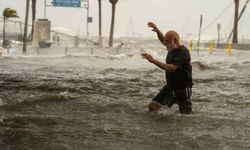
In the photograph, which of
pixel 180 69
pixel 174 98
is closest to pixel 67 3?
pixel 174 98

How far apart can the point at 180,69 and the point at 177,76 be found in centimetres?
14

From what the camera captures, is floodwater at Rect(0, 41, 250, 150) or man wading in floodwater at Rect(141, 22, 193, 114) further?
man wading in floodwater at Rect(141, 22, 193, 114)

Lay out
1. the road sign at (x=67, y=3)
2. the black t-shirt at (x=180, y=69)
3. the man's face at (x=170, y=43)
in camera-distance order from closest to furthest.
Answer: the black t-shirt at (x=180, y=69) → the man's face at (x=170, y=43) → the road sign at (x=67, y=3)

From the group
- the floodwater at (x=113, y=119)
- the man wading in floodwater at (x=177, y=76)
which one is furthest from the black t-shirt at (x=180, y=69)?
the floodwater at (x=113, y=119)

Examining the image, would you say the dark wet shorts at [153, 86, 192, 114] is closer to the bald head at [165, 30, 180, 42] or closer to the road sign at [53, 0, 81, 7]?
the bald head at [165, 30, 180, 42]

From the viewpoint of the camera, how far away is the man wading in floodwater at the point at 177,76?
6.43 metres

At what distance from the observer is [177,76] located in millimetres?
6633

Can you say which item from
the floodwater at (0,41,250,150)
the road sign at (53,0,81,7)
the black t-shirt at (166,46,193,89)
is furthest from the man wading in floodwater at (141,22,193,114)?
the road sign at (53,0,81,7)

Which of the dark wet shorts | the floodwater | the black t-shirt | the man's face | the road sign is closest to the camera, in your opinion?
the floodwater

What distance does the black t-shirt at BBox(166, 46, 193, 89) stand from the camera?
641cm

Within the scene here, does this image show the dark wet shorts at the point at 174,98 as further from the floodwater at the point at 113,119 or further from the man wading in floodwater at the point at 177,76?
the floodwater at the point at 113,119

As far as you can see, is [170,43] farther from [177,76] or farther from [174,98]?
[174,98]

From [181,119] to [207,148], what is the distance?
1.73 m

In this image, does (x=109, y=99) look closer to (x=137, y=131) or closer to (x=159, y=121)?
(x=159, y=121)
